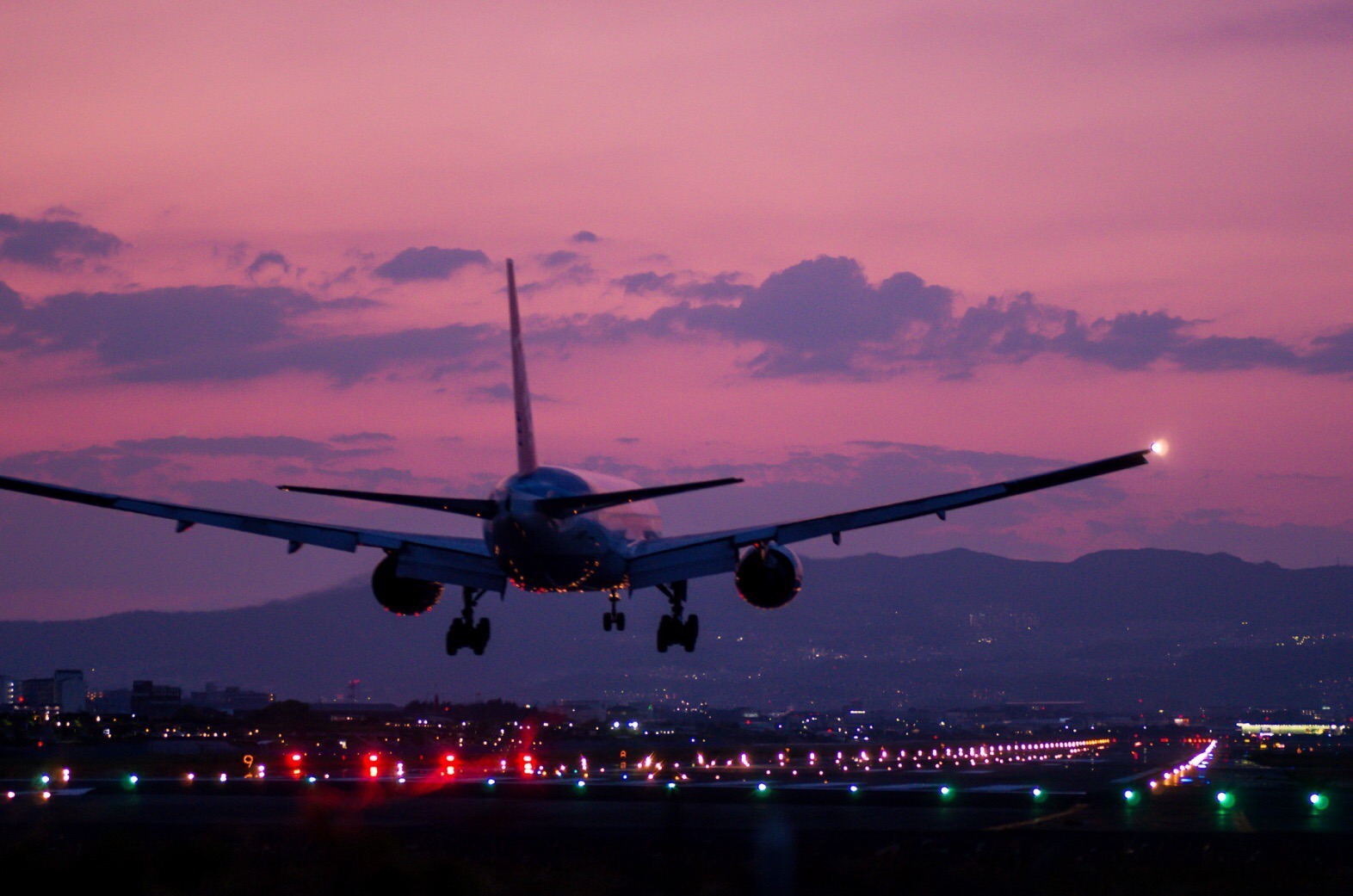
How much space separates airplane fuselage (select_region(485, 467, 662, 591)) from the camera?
3997 centimetres

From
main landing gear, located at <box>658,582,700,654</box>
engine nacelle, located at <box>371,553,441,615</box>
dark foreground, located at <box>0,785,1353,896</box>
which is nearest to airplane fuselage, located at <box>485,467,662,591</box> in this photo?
main landing gear, located at <box>658,582,700,654</box>

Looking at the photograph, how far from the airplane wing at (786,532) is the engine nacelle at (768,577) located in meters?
0.48

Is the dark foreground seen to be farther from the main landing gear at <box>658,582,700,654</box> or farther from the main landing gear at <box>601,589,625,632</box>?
the main landing gear at <box>601,589,625,632</box>

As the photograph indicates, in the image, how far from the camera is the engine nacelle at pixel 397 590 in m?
46.3

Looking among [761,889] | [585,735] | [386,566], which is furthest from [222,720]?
[761,889]

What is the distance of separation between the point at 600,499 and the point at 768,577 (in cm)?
731

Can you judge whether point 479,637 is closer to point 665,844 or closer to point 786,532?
point 786,532

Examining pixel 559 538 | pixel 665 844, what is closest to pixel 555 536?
pixel 559 538

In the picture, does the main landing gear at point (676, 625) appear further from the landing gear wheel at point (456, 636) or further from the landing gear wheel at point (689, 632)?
the landing gear wheel at point (456, 636)

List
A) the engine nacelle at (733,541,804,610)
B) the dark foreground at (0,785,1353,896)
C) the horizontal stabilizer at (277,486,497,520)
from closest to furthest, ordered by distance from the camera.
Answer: the dark foreground at (0,785,1353,896) < the horizontal stabilizer at (277,486,497,520) < the engine nacelle at (733,541,804,610)

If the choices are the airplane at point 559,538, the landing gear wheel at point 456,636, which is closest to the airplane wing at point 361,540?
the airplane at point 559,538

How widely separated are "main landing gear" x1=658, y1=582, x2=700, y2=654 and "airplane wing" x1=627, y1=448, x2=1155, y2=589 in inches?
64.6

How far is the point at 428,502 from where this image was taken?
3844 cm

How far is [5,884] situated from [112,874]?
1402 mm
